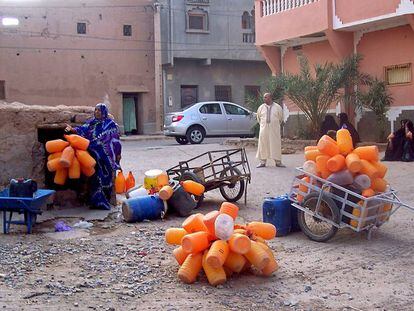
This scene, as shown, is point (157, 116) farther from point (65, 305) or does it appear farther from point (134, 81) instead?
point (65, 305)

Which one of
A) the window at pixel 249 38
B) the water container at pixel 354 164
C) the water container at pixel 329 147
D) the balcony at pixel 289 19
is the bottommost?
the water container at pixel 354 164

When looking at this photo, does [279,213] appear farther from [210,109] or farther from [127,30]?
[127,30]

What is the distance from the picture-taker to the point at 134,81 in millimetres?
29391

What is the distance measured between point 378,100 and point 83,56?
1707 cm

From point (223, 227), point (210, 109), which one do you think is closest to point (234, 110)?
point (210, 109)

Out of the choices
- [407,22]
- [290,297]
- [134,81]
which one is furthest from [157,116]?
[290,297]

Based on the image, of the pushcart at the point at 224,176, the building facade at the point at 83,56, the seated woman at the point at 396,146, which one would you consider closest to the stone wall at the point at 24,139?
the pushcart at the point at 224,176

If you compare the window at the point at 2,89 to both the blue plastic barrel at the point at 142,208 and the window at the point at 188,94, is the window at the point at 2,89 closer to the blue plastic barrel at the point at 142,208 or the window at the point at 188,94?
the window at the point at 188,94

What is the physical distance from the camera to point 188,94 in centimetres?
3100

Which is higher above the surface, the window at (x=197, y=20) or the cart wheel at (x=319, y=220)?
the window at (x=197, y=20)

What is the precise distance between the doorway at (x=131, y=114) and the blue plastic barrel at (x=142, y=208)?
73.5 feet

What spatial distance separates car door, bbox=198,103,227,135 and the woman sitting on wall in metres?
9.45

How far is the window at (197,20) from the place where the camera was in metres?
30.2

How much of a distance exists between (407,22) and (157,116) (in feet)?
55.9
